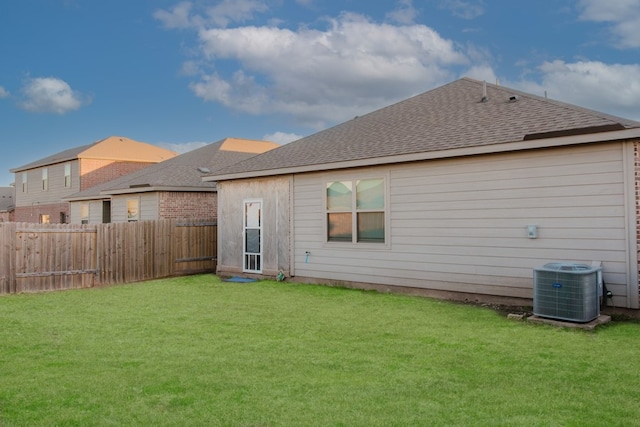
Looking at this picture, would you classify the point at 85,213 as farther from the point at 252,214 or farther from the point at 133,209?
the point at 252,214

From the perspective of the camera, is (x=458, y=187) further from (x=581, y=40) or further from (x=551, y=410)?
(x=581, y=40)

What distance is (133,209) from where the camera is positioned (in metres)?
19.5

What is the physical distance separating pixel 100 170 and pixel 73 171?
154cm

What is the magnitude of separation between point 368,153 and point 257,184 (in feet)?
13.0

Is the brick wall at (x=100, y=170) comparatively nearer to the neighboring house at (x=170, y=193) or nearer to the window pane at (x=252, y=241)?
the neighboring house at (x=170, y=193)

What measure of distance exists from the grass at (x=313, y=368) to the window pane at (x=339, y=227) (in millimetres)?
2996

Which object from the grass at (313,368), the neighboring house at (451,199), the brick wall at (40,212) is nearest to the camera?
the grass at (313,368)

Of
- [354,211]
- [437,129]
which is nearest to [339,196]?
[354,211]

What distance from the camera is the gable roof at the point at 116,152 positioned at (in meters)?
29.0

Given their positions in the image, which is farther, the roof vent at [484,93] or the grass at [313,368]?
the roof vent at [484,93]

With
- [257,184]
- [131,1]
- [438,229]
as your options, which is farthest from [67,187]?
[438,229]

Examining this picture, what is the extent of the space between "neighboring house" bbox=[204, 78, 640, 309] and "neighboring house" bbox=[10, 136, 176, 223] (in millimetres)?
17784

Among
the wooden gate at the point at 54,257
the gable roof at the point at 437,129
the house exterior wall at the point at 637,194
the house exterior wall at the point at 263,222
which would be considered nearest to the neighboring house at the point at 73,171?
the wooden gate at the point at 54,257

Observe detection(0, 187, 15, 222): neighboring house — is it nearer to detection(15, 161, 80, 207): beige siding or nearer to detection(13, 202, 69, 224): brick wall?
detection(13, 202, 69, 224): brick wall
